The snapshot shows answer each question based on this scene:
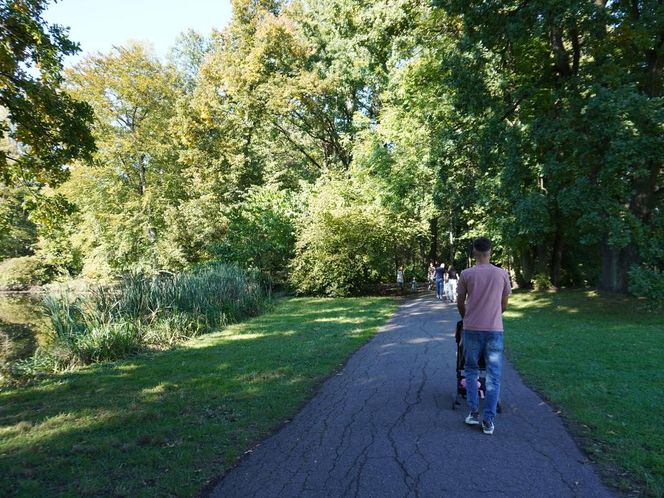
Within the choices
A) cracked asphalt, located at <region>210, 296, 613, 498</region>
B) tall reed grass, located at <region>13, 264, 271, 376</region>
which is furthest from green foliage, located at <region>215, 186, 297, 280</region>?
cracked asphalt, located at <region>210, 296, 613, 498</region>

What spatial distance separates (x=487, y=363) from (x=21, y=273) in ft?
143

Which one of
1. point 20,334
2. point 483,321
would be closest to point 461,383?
point 483,321

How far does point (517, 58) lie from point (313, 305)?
39.4 ft

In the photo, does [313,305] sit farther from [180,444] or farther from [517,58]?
[180,444]

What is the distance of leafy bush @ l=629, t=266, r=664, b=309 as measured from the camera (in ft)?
37.8

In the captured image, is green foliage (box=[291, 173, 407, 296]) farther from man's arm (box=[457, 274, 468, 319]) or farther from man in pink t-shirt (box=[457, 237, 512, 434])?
man in pink t-shirt (box=[457, 237, 512, 434])

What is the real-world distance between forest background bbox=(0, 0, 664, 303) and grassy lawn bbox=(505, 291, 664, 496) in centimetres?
200

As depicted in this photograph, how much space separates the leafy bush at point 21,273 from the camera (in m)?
38.2

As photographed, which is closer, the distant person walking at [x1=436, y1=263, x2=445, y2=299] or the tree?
the distant person walking at [x1=436, y1=263, x2=445, y2=299]

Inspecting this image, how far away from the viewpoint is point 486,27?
1345 cm

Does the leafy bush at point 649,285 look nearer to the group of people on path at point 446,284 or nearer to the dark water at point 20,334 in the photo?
the group of people on path at point 446,284

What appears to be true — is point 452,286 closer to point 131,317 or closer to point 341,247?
point 341,247

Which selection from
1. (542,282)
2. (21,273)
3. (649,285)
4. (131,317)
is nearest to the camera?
(131,317)

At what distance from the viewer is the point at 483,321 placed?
482 centimetres
